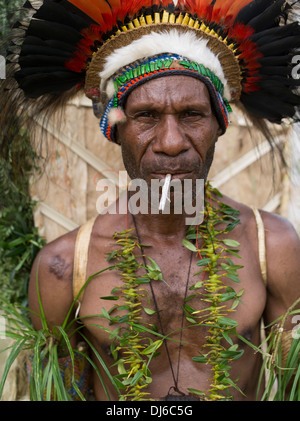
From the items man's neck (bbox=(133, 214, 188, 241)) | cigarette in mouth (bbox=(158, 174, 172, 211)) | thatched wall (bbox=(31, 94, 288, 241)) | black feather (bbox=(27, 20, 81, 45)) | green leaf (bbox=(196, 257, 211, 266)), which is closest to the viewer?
cigarette in mouth (bbox=(158, 174, 172, 211))

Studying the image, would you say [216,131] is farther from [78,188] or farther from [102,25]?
[78,188]

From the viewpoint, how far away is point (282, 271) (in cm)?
212

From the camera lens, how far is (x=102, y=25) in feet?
6.14

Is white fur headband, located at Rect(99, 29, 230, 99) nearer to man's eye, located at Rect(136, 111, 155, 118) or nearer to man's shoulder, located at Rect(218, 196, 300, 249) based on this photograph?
man's eye, located at Rect(136, 111, 155, 118)

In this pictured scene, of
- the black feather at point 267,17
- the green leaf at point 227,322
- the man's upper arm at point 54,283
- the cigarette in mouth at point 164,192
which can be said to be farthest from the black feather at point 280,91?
the man's upper arm at point 54,283

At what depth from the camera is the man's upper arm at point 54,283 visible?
2.13 meters

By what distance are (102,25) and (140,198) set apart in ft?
2.26

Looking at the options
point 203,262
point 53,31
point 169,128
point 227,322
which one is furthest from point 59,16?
point 227,322

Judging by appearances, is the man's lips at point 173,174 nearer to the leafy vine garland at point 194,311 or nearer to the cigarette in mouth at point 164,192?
the cigarette in mouth at point 164,192

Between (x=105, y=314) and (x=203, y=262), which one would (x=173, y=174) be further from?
(x=105, y=314)

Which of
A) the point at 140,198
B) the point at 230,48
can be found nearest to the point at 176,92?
the point at 230,48

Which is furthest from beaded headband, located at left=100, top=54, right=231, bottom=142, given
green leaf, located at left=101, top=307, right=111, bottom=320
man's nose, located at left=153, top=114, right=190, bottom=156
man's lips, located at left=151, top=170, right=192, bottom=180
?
green leaf, located at left=101, top=307, right=111, bottom=320

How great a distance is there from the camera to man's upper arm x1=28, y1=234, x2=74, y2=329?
7.00ft
